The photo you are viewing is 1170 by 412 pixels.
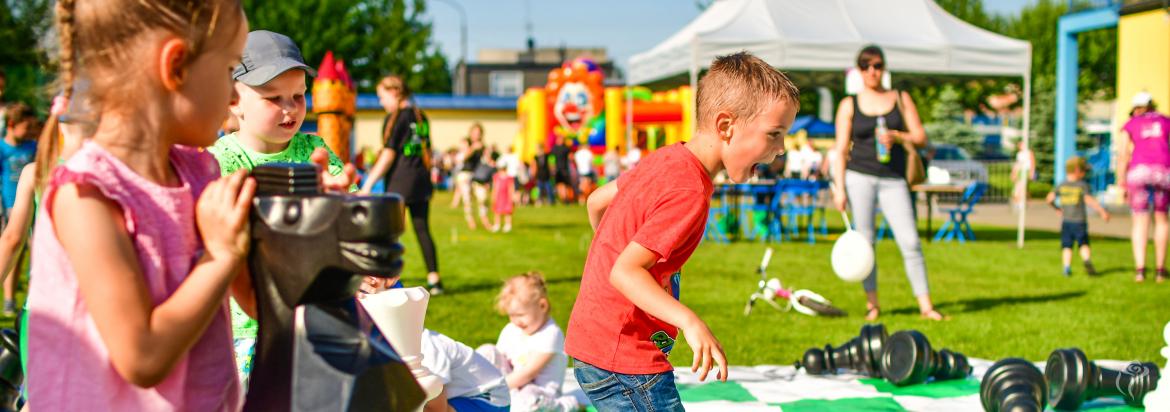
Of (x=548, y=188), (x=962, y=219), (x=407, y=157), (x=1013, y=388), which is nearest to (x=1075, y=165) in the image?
(x=962, y=219)

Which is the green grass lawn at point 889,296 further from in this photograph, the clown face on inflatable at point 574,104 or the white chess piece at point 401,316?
the clown face on inflatable at point 574,104

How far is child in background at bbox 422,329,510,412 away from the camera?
150 inches

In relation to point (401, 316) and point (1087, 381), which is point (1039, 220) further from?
point (401, 316)

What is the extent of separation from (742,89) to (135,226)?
5.46 feet

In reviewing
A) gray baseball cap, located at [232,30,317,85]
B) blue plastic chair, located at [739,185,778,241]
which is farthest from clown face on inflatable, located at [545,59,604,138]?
gray baseball cap, located at [232,30,317,85]

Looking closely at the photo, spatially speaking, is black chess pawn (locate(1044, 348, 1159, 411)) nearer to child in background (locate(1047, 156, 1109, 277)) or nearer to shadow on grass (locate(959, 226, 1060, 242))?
child in background (locate(1047, 156, 1109, 277))

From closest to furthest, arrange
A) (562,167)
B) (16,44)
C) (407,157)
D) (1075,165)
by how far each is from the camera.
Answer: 1. (407,157)
2. (1075,165)
3. (562,167)
4. (16,44)

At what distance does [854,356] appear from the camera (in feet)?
17.8

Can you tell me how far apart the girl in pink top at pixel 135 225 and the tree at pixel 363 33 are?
1849 inches

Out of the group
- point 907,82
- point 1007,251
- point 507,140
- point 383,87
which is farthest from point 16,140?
point 507,140

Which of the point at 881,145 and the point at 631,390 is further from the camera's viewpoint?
the point at 881,145

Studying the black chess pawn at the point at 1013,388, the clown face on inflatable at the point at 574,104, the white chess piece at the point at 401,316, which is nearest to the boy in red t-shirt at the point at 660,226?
the white chess piece at the point at 401,316

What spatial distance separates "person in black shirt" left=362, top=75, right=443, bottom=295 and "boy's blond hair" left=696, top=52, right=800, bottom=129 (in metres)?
5.34

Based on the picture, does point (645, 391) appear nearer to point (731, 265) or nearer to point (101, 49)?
point (101, 49)
